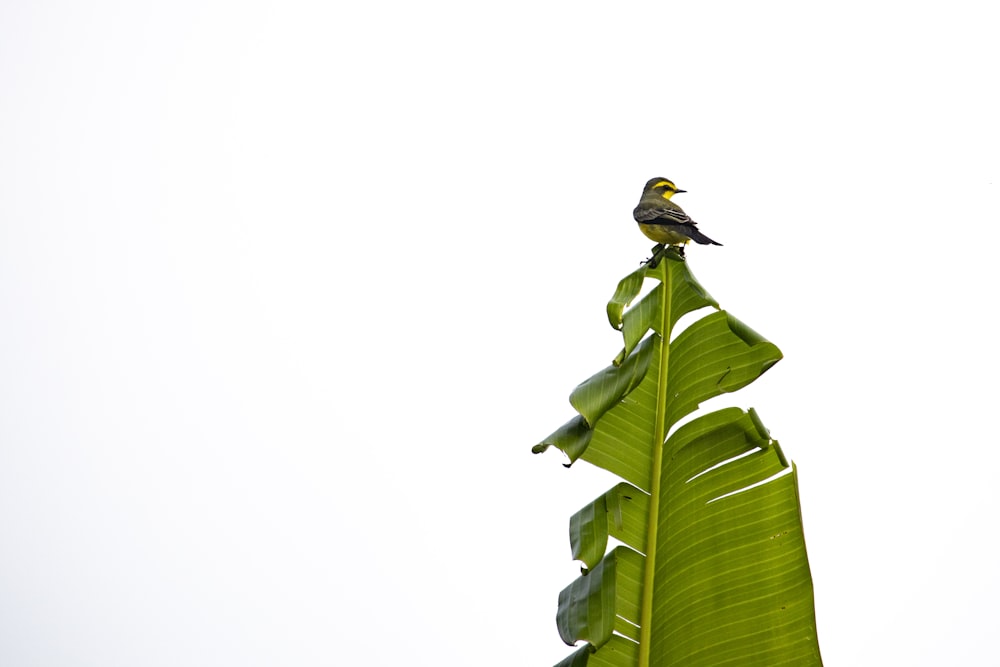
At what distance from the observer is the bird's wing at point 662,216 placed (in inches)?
119

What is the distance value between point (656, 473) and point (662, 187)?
138 centimetres

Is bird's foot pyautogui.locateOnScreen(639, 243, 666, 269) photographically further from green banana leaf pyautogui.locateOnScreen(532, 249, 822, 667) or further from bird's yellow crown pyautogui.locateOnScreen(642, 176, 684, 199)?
bird's yellow crown pyautogui.locateOnScreen(642, 176, 684, 199)

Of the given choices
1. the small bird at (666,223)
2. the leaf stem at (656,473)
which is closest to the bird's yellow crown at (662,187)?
the small bird at (666,223)

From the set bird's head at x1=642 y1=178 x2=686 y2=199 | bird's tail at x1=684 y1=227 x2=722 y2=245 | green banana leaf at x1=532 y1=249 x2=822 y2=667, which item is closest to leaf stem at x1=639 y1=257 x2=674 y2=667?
green banana leaf at x1=532 y1=249 x2=822 y2=667

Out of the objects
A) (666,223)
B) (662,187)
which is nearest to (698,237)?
(666,223)

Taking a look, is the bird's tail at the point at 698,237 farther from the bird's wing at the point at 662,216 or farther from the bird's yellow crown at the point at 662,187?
the bird's yellow crown at the point at 662,187

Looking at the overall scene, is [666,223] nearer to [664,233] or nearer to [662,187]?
[664,233]

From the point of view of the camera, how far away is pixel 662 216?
9.98 ft

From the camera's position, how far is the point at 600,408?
2189mm

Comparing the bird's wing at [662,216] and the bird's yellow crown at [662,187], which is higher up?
the bird's yellow crown at [662,187]

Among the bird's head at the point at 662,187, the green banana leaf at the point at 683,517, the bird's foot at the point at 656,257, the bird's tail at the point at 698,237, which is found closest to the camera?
the green banana leaf at the point at 683,517

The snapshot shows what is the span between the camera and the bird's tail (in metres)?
3.01

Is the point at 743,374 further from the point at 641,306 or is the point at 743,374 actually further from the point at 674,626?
the point at 674,626

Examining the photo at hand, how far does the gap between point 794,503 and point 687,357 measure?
0.49 m
